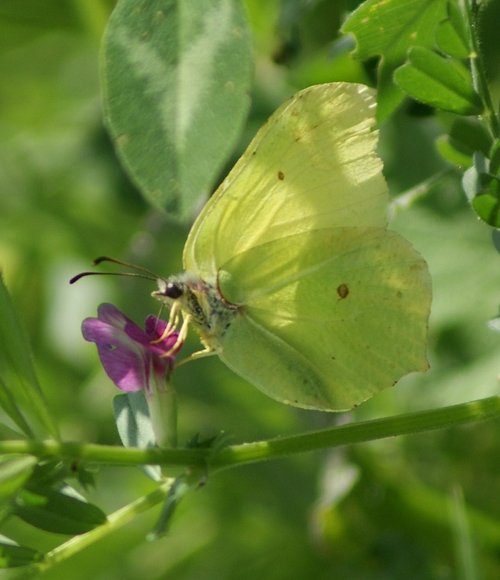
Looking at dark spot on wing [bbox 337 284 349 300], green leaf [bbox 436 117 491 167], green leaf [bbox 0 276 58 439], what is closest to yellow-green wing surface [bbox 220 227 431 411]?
dark spot on wing [bbox 337 284 349 300]

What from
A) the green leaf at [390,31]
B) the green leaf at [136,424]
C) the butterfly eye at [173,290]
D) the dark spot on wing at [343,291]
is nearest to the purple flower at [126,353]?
the green leaf at [136,424]

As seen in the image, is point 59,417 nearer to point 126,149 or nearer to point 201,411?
point 201,411

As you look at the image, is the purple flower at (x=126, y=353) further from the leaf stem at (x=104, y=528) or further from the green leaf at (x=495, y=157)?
the green leaf at (x=495, y=157)

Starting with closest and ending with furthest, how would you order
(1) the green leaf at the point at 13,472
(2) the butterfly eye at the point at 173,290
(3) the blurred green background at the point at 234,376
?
(1) the green leaf at the point at 13,472, (2) the butterfly eye at the point at 173,290, (3) the blurred green background at the point at 234,376

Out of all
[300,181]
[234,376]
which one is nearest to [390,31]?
[300,181]

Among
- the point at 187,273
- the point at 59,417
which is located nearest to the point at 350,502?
the point at 59,417
